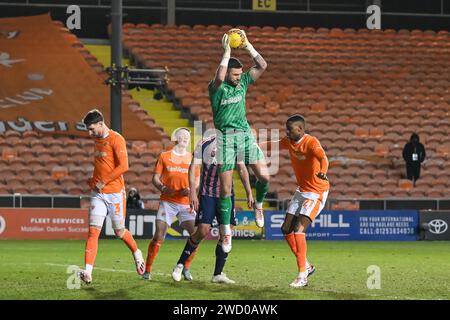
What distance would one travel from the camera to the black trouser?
1371 inches

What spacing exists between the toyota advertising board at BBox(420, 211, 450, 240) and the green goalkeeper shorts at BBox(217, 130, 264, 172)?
56.9ft

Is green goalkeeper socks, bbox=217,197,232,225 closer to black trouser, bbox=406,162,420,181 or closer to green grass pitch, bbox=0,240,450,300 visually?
green grass pitch, bbox=0,240,450,300

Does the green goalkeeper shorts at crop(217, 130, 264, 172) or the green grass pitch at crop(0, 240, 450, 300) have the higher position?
the green goalkeeper shorts at crop(217, 130, 264, 172)

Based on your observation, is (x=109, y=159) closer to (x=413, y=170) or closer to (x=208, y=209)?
(x=208, y=209)

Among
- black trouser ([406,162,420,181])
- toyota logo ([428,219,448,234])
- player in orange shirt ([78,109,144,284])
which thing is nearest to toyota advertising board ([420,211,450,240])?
toyota logo ([428,219,448,234])

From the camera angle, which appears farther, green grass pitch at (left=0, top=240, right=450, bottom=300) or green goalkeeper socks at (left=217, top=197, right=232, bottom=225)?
green goalkeeper socks at (left=217, top=197, right=232, bottom=225)

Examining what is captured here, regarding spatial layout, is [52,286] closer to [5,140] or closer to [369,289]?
[369,289]

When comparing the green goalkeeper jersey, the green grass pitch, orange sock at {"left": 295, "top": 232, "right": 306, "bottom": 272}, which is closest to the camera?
the green grass pitch

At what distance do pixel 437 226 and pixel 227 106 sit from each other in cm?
1804

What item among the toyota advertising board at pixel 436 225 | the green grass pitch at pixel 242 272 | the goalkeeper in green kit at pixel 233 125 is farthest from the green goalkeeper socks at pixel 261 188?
the toyota advertising board at pixel 436 225

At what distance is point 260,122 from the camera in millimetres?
36969
